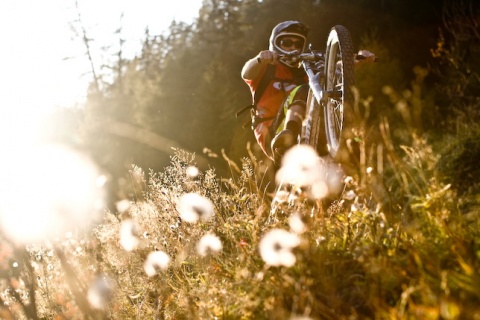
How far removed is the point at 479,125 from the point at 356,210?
726 centimetres

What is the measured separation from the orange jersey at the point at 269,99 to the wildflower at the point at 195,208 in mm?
2378

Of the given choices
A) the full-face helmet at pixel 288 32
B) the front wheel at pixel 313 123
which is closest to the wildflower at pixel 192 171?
the front wheel at pixel 313 123

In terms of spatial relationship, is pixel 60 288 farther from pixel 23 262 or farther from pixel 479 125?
pixel 479 125

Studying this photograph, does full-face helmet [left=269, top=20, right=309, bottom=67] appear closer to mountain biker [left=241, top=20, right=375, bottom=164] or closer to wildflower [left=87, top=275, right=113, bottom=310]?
mountain biker [left=241, top=20, right=375, bottom=164]

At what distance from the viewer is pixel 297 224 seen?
118 inches

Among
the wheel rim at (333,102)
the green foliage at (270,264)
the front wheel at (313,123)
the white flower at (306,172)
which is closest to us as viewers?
the green foliage at (270,264)

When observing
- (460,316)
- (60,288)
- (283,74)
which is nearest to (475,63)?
(283,74)

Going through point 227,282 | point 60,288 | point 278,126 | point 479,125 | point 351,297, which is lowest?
point 351,297

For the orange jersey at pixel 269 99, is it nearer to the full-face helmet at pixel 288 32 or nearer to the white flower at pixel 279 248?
the full-face helmet at pixel 288 32

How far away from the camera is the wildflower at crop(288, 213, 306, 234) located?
117 inches

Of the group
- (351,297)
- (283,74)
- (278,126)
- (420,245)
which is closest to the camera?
(351,297)

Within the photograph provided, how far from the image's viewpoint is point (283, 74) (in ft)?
21.6

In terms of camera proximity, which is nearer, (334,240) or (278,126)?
(334,240)

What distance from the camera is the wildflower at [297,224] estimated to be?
9.78 feet
